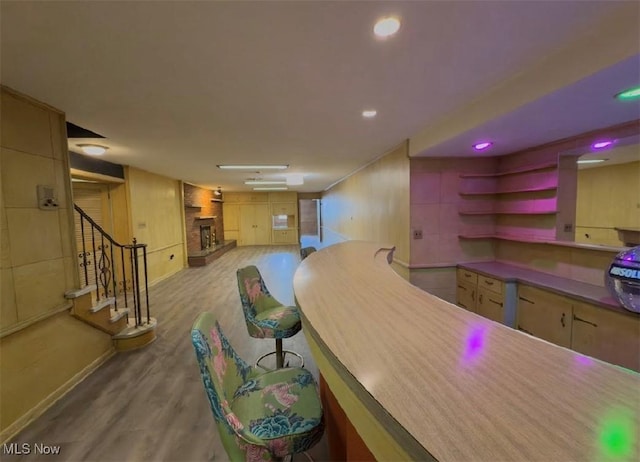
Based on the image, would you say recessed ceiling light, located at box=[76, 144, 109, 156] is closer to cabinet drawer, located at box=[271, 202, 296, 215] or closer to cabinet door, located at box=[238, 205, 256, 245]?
cabinet door, located at box=[238, 205, 256, 245]

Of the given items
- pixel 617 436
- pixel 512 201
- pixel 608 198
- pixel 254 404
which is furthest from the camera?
pixel 608 198

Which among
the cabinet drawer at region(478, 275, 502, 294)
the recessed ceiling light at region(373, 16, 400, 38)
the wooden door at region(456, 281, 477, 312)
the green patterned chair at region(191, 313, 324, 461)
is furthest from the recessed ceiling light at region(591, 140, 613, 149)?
the green patterned chair at region(191, 313, 324, 461)

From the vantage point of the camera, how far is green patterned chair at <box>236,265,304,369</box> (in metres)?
1.99

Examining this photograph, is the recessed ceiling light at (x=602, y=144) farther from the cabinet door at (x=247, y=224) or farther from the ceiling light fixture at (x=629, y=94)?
the cabinet door at (x=247, y=224)

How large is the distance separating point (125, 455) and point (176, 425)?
312 millimetres

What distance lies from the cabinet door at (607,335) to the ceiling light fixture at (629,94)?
5.15ft

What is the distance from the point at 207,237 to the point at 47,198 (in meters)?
7.32

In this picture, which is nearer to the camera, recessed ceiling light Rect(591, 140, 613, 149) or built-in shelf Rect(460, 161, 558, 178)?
recessed ceiling light Rect(591, 140, 613, 149)

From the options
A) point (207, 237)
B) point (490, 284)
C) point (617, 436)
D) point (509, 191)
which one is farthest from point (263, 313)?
point (207, 237)

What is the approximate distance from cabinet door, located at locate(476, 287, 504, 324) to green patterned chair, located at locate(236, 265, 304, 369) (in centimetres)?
256

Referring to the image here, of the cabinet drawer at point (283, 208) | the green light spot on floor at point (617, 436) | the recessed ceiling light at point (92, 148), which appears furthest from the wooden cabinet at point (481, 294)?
the cabinet drawer at point (283, 208)

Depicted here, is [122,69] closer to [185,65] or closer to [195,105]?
[185,65]

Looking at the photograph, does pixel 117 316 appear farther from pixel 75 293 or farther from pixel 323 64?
pixel 323 64

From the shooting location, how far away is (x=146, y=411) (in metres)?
2.11
